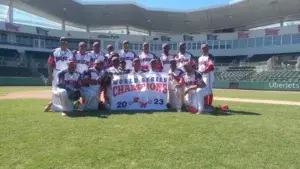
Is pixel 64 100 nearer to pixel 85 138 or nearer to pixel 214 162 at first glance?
pixel 85 138

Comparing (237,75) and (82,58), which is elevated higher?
(82,58)

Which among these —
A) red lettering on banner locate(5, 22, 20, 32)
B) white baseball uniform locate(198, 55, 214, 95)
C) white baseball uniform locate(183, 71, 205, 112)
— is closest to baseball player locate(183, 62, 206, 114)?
white baseball uniform locate(183, 71, 205, 112)

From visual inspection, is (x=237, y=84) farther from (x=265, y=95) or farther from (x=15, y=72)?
(x=15, y=72)

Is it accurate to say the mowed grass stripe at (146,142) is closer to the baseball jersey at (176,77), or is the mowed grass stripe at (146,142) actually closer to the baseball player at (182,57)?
the baseball jersey at (176,77)

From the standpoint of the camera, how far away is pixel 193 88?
10.1 metres

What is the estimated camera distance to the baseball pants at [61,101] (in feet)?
30.3

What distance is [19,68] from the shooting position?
5291 centimetres

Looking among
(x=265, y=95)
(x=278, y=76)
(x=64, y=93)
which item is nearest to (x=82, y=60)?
(x=64, y=93)

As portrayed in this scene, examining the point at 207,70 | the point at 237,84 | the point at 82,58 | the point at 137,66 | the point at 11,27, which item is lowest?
the point at 237,84

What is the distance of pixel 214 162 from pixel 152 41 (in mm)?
65618

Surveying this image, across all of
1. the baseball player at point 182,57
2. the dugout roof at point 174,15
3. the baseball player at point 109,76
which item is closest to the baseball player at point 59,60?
the baseball player at point 109,76

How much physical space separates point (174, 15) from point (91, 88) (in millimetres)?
60627

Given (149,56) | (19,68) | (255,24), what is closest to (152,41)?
(255,24)

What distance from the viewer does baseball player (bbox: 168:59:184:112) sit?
10.2m
